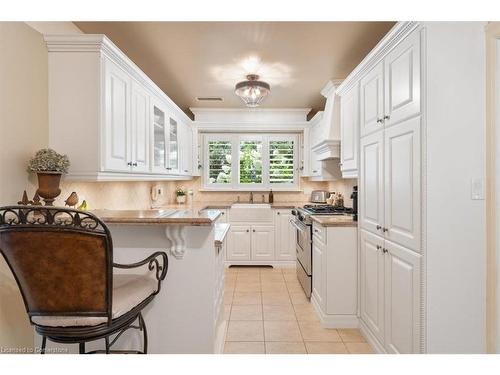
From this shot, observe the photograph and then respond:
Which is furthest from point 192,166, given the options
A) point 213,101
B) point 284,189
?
point 284,189

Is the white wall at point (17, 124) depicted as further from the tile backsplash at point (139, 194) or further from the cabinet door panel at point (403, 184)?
the cabinet door panel at point (403, 184)

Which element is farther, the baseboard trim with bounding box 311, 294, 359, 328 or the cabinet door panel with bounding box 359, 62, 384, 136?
the baseboard trim with bounding box 311, 294, 359, 328

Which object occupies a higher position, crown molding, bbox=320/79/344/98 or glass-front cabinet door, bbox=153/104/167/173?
crown molding, bbox=320/79/344/98

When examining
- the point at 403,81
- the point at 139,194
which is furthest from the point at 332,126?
the point at 139,194

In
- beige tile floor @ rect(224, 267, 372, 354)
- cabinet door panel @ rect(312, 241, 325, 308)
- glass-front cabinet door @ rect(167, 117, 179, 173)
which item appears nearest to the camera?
beige tile floor @ rect(224, 267, 372, 354)

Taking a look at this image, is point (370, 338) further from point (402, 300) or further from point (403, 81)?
point (403, 81)

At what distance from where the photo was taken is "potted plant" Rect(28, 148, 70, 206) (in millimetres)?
1731

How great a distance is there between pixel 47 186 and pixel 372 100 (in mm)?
2289

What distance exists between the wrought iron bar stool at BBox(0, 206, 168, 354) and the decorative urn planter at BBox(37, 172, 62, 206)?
1.54 ft

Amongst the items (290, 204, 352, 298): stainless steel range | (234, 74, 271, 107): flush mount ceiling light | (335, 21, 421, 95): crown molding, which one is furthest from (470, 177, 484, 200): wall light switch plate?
(234, 74, 271, 107): flush mount ceiling light

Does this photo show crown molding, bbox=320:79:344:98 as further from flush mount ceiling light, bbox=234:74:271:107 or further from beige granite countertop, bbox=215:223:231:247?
beige granite countertop, bbox=215:223:231:247

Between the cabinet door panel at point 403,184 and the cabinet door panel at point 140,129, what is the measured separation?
1935 mm

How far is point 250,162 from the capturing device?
502cm

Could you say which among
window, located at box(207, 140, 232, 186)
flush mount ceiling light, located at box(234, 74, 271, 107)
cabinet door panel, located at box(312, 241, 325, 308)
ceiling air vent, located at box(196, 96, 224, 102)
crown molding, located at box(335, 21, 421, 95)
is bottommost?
cabinet door panel, located at box(312, 241, 325, 308)
